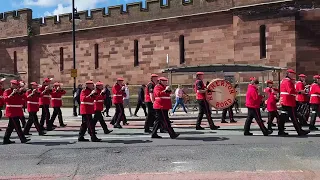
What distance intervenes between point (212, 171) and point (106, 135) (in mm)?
6159

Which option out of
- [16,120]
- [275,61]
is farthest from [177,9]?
[16,120]

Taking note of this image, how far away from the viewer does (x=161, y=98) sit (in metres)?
11.9

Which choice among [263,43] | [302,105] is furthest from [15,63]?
[302,105]

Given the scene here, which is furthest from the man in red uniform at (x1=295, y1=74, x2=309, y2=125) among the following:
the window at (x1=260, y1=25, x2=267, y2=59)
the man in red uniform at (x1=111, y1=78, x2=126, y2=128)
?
the window at (x1=260, y1=25, x2=267, y2=59)

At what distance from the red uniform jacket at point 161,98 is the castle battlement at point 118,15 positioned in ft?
45.3

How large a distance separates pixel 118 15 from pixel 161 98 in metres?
19.4

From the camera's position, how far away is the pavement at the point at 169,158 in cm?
752

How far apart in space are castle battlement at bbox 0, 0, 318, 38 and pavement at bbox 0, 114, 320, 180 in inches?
576

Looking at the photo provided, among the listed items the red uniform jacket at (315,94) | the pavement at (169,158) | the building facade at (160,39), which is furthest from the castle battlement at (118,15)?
the pavement at (169,158)

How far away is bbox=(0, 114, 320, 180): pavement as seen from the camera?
24.7ft

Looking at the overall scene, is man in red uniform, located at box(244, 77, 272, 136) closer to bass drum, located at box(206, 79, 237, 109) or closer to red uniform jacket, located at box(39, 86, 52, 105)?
bass drum, located at box(206, 79, 237, 109)

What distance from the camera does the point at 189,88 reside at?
26.8 meters

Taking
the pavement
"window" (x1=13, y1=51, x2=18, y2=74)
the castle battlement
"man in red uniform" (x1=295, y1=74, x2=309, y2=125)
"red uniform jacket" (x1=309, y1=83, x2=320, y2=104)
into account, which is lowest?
the pavement

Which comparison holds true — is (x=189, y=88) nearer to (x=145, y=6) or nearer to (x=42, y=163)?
(x=145, y=6)
